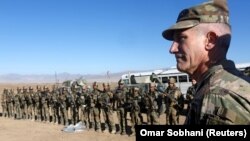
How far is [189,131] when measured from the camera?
1368 millimetres

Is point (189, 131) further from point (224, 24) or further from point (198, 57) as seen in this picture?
point (224, 24)

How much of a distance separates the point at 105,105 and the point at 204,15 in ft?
41.3

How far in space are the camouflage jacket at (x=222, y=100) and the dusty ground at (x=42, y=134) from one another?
38.5 ft

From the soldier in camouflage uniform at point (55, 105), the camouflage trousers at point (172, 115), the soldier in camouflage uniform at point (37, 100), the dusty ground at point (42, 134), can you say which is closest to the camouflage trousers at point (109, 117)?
the dusty ground at point (42, 134)

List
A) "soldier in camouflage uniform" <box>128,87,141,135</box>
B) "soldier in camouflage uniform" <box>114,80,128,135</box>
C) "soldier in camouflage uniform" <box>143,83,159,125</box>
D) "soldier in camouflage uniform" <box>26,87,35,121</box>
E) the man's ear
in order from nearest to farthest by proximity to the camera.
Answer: the man's ear
"soldier in camouflage uniform" <box>143,83,159,125</box>
"soldier in camouflage uniform" <box>128,87,141,135</box>
"soldier in camouflage uniform" <box>114,80,128,135</box>
"soldier in camouflage uniform" <box>26,87,35,121</box>

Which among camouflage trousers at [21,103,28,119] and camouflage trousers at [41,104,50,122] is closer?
camouflage trousers at [41,104,50,122]

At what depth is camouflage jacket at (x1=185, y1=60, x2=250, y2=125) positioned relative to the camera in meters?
1.26

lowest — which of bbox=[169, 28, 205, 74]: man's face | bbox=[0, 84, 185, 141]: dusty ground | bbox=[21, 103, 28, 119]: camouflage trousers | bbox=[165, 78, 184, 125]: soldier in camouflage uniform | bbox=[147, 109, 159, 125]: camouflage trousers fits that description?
bbox=[0, 84, 185, 141]: dusty ground

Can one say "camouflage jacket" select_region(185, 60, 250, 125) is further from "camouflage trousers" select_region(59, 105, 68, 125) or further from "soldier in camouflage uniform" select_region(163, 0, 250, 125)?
"camouflage trousers" select_region(59, 105, 68, 125)

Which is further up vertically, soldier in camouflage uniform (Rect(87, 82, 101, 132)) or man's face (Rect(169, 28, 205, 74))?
man's face (Rect(169, 28, 205, 74))

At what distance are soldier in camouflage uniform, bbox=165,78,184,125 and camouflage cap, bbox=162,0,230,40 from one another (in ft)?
33.1

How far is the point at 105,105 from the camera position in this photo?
14016 mm

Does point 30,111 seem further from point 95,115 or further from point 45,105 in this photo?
point 95,115

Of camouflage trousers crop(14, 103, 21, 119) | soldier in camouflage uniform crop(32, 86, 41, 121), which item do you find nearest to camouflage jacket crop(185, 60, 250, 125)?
soldier in camouflage uniform crop(32, 86, 41, 121)
